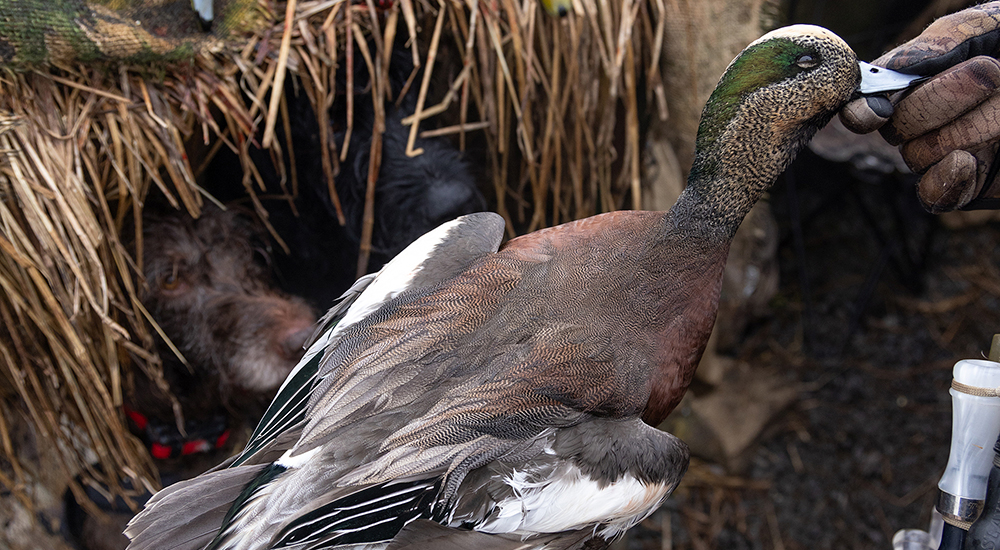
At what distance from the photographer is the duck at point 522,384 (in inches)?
35.1

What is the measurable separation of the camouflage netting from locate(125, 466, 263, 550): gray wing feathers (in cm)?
45

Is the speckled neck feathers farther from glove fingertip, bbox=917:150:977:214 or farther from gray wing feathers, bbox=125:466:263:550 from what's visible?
gray wing feathers, bbox=125:466:263:550

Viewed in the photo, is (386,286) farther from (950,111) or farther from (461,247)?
(950,111)

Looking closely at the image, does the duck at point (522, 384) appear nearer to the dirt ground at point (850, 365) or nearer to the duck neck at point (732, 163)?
the duck neck at point (732, 163)

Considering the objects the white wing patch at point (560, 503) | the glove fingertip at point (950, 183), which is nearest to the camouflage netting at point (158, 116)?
the glove fingertip at point (950, 183)

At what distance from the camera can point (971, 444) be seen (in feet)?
2.72

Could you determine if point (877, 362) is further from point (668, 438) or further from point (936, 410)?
point (668, 438)

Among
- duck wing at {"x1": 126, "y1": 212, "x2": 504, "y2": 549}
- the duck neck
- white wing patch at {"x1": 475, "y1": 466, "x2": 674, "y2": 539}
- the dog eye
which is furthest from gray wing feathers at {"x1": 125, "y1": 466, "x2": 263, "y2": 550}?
the duck neck

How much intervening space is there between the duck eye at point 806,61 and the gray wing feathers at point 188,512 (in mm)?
1038

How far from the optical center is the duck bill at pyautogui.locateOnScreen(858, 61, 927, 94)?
95cm

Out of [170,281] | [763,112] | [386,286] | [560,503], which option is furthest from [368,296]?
[763,112]

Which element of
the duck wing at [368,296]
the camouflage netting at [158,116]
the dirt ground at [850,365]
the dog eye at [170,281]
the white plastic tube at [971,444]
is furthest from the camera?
the dirt ground at [850,365]

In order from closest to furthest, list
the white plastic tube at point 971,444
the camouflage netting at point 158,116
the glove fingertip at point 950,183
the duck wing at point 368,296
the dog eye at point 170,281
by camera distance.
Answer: the white plastic tube at point 971,444 < the glove fingertip at point 950,183 < the duck wing at point 368,296 < the camouflage netting at point 158,116 < the dog eye at point 170,281

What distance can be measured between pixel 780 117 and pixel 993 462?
559 millimetres
